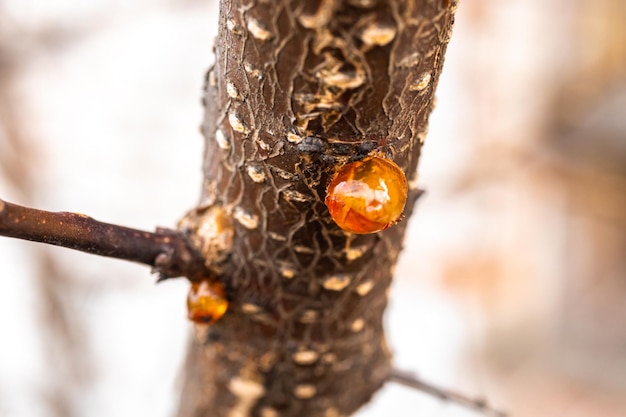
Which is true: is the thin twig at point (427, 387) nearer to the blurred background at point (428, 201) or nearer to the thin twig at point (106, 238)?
the thin twig at point (106, 238)

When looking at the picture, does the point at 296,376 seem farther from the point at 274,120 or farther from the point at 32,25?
the point at 32,25

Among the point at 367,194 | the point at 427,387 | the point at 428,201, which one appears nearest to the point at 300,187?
the point at 367,194

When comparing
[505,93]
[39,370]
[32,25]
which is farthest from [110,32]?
[505,93]

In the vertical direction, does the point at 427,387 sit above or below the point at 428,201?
below

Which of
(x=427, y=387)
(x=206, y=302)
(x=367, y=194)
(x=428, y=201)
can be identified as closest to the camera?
(x=367, y=194)

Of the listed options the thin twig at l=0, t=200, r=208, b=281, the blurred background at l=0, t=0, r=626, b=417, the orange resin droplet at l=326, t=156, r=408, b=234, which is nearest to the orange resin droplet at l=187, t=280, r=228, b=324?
the thin twig at l=0, t=200, r=208, b=281

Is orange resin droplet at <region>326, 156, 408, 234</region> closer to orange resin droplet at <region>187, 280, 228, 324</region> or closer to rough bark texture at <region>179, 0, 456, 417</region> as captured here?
rough bark texture at <region>179, 0, 456, 417</region>

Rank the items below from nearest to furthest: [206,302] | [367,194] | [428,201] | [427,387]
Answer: [367,194]
[206,302]
[427,387]
[428,201]

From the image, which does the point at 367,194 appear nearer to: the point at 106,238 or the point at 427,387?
the point at 106,238
